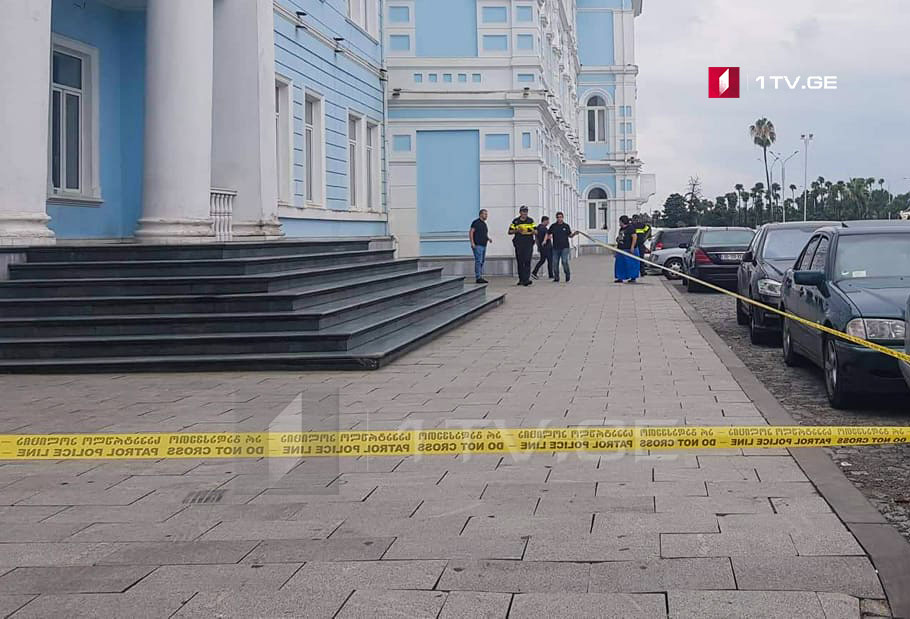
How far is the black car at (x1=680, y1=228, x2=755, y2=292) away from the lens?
26.1 m

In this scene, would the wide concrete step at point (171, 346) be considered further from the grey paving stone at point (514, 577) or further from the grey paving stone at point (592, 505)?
the grey paving stone at point (514, 577)

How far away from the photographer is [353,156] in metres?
26.4

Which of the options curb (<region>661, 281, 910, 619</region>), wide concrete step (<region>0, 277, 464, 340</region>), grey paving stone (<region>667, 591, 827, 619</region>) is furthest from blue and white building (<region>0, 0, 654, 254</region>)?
grey paving stone (<region>667, 591, 827, 619</region>)

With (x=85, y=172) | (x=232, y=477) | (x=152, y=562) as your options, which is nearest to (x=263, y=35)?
(x=85, y=172)

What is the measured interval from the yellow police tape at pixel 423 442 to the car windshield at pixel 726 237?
18630 millimetres

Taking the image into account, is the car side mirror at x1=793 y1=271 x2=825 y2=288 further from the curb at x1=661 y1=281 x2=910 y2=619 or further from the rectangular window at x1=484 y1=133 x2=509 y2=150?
the rectangular window at x1=484 y1=133 x2=509 y2=150

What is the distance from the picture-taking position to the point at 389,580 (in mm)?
5043

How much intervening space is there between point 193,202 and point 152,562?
9.98 meters

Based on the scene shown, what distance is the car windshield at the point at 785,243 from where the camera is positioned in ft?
53.2

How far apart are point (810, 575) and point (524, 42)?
90.7 ft

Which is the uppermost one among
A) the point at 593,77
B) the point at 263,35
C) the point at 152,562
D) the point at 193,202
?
the point at 593,77

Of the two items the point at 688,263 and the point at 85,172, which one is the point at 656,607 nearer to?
the point at 85,172

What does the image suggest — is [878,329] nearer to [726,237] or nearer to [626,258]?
[726,237]

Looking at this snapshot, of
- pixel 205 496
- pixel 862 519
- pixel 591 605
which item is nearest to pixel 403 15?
pixel 205 496
